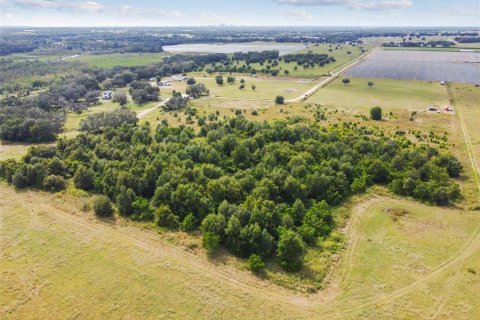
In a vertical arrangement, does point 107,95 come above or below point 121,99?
below

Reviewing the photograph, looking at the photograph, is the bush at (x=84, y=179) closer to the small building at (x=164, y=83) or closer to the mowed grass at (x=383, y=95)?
the mowed grass at (x=383, y=95)

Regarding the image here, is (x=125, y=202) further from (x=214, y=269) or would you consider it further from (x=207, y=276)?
(x=207, y=276)

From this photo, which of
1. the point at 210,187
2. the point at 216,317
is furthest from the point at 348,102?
the point at 216,317

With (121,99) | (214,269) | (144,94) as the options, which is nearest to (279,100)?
(144,94)

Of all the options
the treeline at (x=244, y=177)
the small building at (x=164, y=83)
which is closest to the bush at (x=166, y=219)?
the treeline at (x=244, y=177)

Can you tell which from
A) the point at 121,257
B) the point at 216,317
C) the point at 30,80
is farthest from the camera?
the point at 30,80

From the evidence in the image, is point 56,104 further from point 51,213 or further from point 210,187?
point 210,187

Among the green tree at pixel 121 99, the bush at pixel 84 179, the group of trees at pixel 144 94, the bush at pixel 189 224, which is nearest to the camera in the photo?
the bush at pixel 189 224
